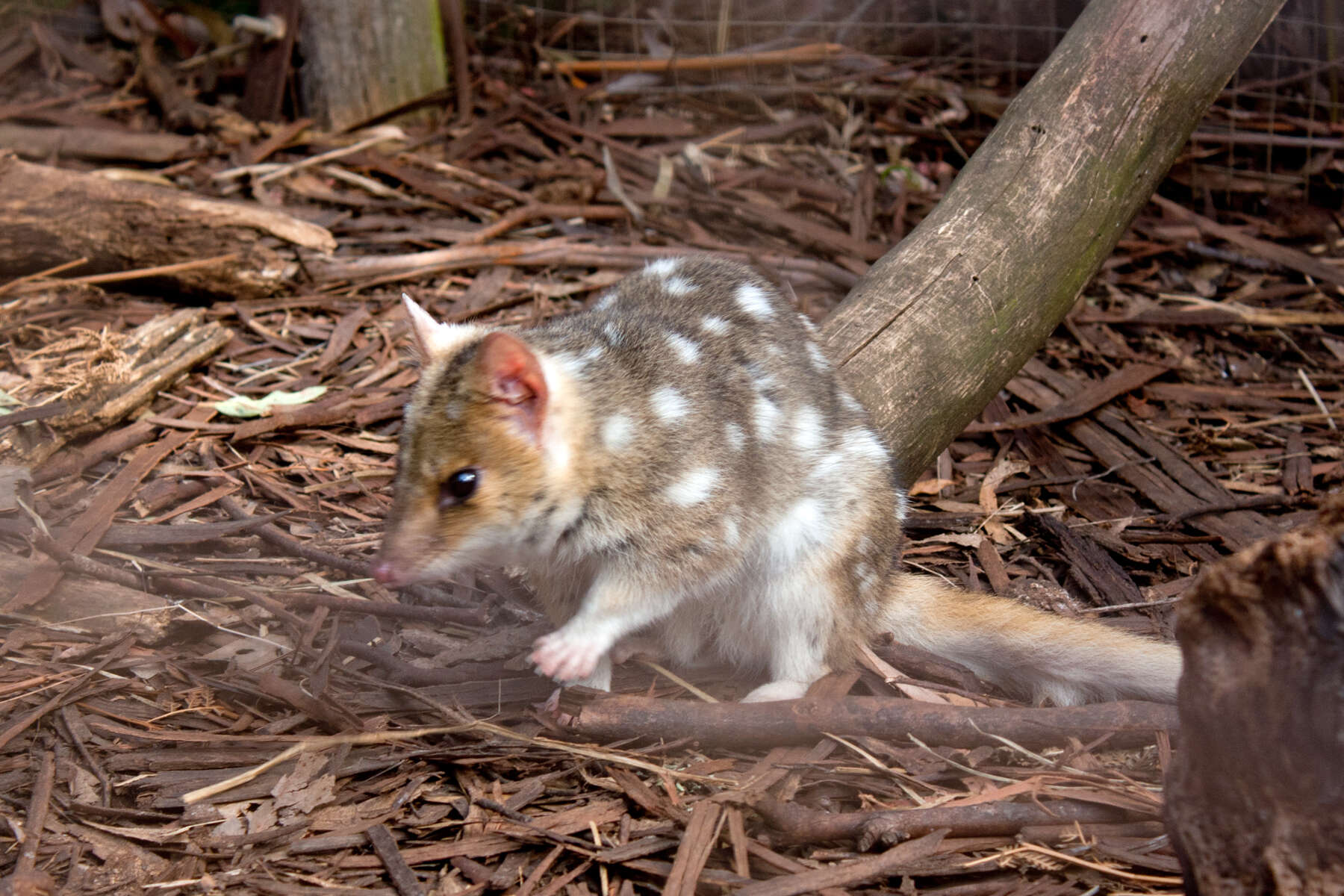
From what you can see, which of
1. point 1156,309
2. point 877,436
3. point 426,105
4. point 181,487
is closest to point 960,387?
point 877,436

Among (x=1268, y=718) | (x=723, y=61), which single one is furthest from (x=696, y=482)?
(x=723, y=61)

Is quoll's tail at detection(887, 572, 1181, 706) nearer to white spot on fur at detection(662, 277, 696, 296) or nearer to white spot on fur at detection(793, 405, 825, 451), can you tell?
white spot on fur at detection(793, 405, 825, 451)

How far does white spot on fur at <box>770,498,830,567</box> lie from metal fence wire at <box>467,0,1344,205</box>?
4076 millimetres

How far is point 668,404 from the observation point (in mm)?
2914

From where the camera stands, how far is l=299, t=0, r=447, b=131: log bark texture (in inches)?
238

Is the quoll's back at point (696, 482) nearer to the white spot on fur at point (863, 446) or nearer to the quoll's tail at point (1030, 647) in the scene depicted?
the white spot on fur at point (863, 446)

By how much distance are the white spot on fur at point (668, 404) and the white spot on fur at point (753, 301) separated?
0.49 meters

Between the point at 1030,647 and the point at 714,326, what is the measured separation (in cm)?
120

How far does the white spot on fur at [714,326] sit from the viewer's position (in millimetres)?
3189

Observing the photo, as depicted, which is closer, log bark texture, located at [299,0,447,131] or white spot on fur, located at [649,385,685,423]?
white spot on fur, located at [649,385,685,423]

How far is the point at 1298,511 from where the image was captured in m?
3.94

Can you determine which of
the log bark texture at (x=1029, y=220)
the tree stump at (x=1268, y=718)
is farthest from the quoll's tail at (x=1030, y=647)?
the tree stump at (x=1268, y=718)

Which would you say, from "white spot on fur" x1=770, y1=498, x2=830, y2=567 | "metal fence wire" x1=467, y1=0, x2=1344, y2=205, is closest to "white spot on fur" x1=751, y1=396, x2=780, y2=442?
"white spot on fur" x1=770, y1=498, x2=830, y2=567

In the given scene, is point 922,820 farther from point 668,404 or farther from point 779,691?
point 668,404
